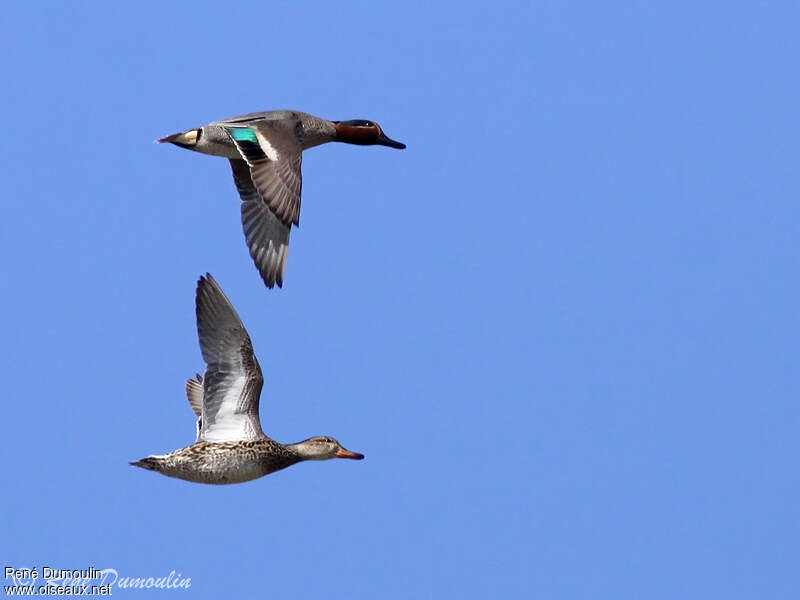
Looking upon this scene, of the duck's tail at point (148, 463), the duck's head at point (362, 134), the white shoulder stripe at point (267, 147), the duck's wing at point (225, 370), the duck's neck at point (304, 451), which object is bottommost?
the duck's tail at point (148, 463)

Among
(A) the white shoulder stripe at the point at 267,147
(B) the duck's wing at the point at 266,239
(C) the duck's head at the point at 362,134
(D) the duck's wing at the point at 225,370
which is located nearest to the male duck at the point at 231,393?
(D) the duck's wing at the point at 225,370

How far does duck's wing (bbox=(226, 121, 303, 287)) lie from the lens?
15.6 metres

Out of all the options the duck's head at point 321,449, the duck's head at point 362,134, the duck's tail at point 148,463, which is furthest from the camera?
the duck's head at point 362,134

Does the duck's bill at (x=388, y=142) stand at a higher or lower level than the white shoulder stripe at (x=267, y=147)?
higher

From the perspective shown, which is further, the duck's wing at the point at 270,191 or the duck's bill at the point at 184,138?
the duck's bill at the point at 184,138

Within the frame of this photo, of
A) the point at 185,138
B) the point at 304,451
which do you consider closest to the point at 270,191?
the point at 185,138

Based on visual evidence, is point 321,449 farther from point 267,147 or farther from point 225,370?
point 267,147

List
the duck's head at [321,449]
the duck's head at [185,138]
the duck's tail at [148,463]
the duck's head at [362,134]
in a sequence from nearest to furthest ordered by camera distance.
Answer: the duck's tail at [148,463] < the duck's head at [321,449] < the duck's head at [185,138] < the duck's head at [362,134]

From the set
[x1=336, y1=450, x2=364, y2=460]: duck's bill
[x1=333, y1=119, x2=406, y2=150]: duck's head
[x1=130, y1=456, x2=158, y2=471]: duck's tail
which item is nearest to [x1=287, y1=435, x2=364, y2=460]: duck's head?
[x1=336, y1=450, x2=364, y2=460]: duck's bill

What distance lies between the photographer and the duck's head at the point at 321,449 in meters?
16.0

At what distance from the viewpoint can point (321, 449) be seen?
16078mm

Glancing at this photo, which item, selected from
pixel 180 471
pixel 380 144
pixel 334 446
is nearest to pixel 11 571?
pixel 180 471

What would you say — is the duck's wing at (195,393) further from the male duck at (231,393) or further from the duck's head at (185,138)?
the duck's head at (185,138)

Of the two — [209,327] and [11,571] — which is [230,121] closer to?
[209,327]
